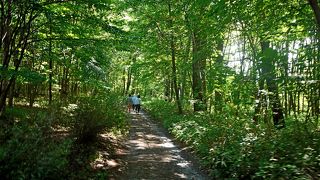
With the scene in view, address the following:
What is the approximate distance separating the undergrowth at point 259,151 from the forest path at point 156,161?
54 cm

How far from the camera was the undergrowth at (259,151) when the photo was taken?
661 cm

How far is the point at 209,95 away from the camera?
1549cm

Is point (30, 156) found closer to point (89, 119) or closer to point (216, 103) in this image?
point (89, 119)

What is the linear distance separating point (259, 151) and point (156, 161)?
12.8 feet

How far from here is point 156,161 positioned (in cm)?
1066

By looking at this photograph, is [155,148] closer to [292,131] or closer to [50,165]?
[292,131]

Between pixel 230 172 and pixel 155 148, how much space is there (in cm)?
523

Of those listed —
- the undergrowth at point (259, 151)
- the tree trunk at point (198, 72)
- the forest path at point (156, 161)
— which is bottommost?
the forest path at point (156, 161)

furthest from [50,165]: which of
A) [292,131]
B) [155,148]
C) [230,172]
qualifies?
[155,148]

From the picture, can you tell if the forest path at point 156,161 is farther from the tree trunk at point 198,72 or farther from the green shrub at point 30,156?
the tree trunk at point 198,72

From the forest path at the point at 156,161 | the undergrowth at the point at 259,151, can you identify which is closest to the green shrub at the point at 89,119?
the forest path at the point at 156,161

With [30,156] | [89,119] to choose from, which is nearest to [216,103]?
[89,119]

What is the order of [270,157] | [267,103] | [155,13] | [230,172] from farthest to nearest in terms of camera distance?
[155,13] → [267,103] → [230,172] → [270,157]

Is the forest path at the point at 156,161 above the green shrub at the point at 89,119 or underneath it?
underneath
